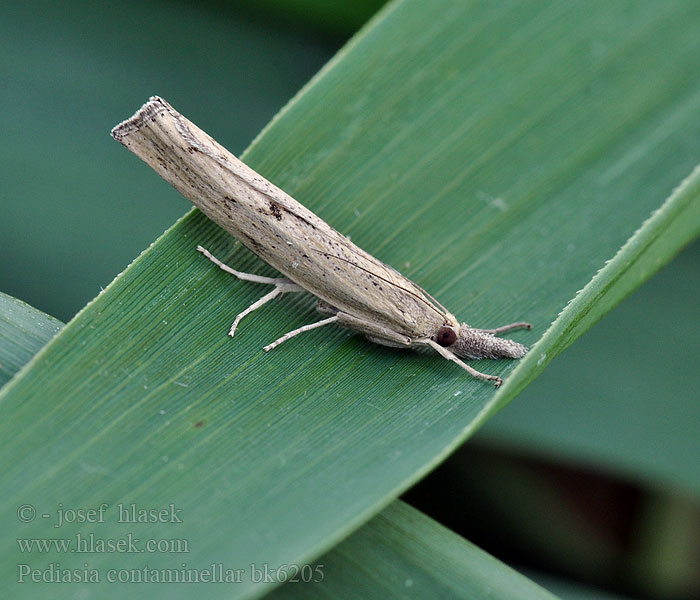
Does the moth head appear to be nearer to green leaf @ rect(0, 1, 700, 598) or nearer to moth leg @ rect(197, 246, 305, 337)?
green leaf @ rect(0, 1, 700, 598)

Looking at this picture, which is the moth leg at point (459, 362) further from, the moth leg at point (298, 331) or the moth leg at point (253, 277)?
the moth leg at point (253, 277)

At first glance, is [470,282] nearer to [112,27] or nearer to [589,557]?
[589,557]

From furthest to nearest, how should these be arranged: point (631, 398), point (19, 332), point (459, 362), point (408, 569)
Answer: point (631, 398) → point (459, 362) → point (19, 332) → point (408, 569)

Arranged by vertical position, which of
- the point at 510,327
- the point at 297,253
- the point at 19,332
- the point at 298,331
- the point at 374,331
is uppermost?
the point at 19,332

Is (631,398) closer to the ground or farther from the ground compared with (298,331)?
closer to the ground

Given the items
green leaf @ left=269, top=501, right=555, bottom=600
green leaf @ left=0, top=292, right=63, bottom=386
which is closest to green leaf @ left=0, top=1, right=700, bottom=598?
green leaf @ left=0, top=292, right=63, bottom=386

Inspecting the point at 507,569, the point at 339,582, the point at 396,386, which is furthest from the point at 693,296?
the point at 339,582

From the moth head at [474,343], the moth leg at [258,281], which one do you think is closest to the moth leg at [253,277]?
the moth leg at [258,281]

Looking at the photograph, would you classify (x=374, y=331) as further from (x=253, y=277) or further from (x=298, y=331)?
(x=253, y=277)

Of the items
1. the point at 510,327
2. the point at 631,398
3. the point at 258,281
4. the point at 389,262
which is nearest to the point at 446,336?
the point at 510,327
